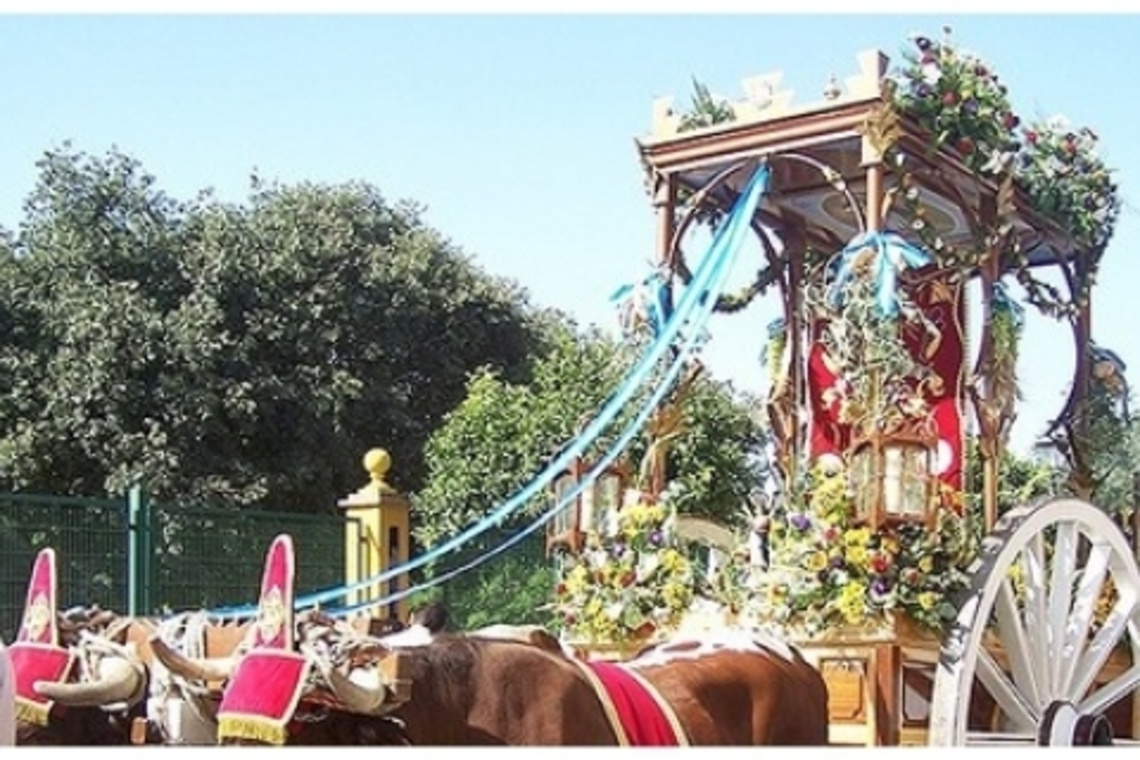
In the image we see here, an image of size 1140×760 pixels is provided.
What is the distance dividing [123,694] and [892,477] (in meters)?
2.98

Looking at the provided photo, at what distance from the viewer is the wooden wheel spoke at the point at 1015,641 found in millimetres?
6348

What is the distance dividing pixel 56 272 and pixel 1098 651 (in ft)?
46.6

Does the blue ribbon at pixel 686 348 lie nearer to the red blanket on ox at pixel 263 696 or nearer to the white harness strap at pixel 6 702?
the red blanket on ox at pixel 263 696

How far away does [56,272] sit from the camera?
18.4 metres

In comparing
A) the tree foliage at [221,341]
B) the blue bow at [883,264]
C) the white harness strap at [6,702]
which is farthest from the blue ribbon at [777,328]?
the tree foliage at [221,341]

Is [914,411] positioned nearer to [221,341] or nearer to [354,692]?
[354,692]

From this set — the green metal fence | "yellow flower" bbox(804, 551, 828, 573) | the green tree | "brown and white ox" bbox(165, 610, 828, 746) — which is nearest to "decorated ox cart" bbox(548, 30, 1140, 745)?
"yellow flower" bbox(804, 551, 828, 573)

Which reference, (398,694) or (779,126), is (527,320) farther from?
(398,694)

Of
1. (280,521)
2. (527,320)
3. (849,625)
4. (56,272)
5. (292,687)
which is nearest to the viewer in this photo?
(292,687)

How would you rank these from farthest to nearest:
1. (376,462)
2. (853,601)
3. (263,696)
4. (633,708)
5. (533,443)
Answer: (533,443) < (376,462) < (853,601) < (633,708) < (263,696)

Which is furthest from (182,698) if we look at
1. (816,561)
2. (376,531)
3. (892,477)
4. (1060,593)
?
(1060,593)

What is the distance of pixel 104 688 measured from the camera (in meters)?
4.68
